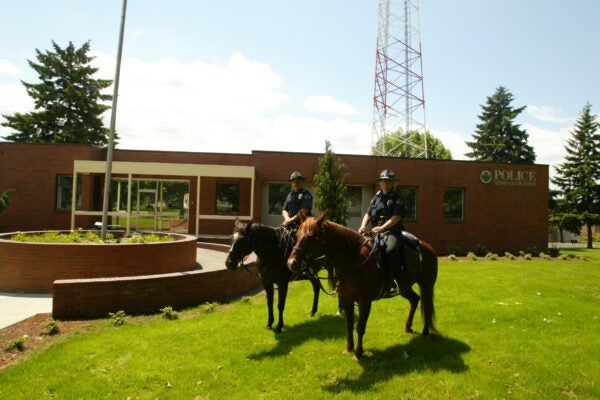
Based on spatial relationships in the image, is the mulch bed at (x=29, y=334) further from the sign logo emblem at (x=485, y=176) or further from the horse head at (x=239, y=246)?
the sign logo emblem at (x=485, y=176)

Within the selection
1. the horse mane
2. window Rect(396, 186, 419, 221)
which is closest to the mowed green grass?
the horse mane

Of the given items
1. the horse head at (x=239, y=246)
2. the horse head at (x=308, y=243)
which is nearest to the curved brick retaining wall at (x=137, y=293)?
the horse head at (x=239, y=246)

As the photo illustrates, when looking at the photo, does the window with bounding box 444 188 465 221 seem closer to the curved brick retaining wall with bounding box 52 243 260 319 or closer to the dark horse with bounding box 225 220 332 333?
the curved brick retaining wall with bounding box 52 243 260 319

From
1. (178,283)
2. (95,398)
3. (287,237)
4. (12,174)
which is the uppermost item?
(12,174)

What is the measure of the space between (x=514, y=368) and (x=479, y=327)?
1626mm

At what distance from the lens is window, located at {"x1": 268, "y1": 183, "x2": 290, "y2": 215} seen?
19734 millimetres

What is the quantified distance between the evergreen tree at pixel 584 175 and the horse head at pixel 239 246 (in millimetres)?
32532

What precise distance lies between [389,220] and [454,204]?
1699 cm

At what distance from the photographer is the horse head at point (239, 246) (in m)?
5.82

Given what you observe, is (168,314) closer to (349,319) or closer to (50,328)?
(50,328)

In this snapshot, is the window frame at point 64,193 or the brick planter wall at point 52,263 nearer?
the brick planter wall at point 52,263

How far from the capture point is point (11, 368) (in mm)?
4758

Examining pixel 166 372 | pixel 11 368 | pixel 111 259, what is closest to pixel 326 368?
pixel 166 372

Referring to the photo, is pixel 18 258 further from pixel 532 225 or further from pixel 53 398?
pixel 532 225
